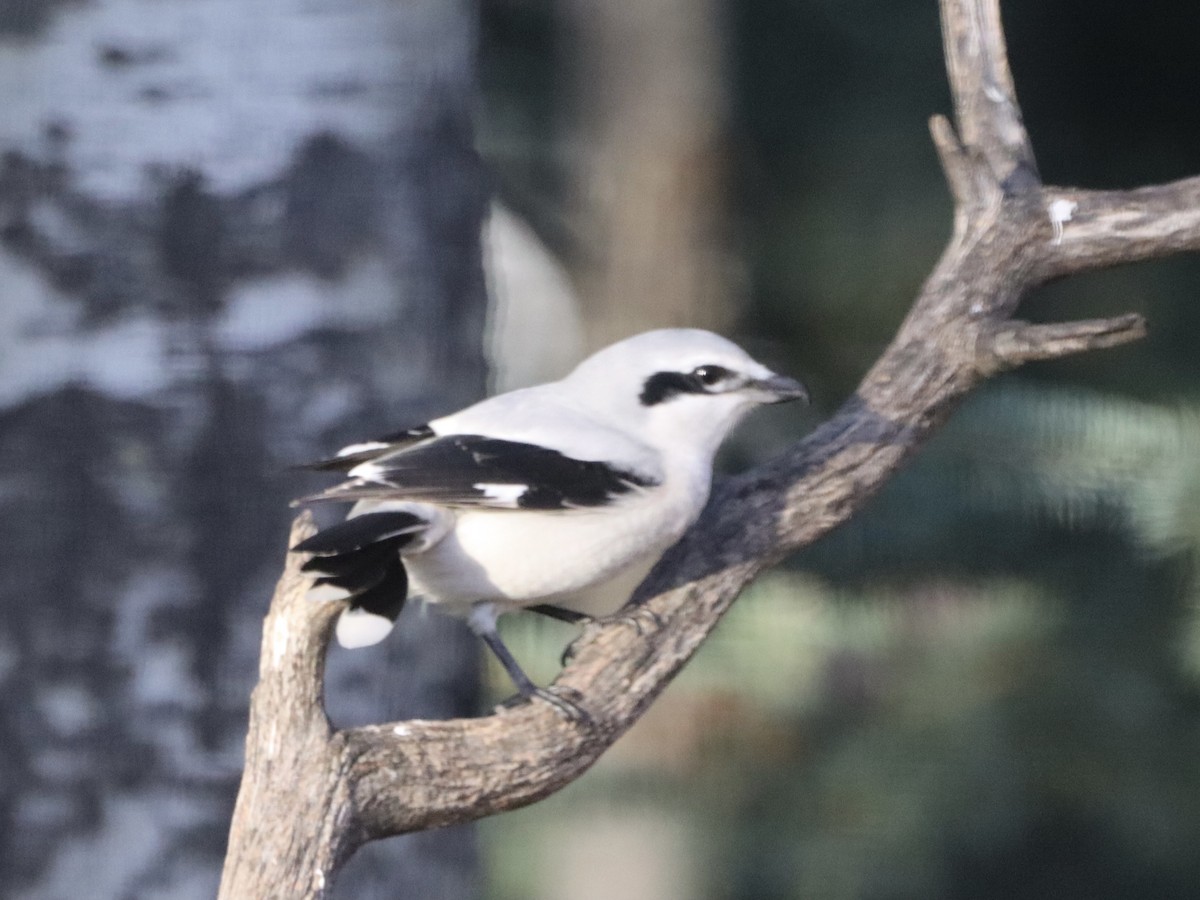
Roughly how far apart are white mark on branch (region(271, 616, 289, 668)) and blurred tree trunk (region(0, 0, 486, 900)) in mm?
492

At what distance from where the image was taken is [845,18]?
144 inches

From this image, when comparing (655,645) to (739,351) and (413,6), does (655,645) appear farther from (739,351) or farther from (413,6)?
(413,6)

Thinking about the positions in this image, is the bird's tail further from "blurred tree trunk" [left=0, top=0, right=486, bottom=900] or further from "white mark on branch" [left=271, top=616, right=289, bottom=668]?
"blurred tree trunk" [left=0, top=0, right=486, bottom=900]

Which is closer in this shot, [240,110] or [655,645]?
[655,645]

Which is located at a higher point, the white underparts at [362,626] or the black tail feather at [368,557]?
the black tail feather at [368,557]

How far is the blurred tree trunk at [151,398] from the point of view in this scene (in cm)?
189

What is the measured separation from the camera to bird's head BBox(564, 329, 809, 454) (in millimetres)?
1729

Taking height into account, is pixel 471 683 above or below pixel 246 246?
below

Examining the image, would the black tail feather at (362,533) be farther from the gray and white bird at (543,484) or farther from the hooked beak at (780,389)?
the hooked beak at (780,389)

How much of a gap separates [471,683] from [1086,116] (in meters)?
2.22

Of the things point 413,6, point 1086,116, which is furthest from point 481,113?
point 413,6

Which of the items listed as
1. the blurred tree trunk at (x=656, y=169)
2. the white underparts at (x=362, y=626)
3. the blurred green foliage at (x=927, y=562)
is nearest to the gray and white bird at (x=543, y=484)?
the white underparts at (x=362, y=626)

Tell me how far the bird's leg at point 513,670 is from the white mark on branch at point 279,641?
291mm

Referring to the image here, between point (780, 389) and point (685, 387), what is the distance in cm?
9
